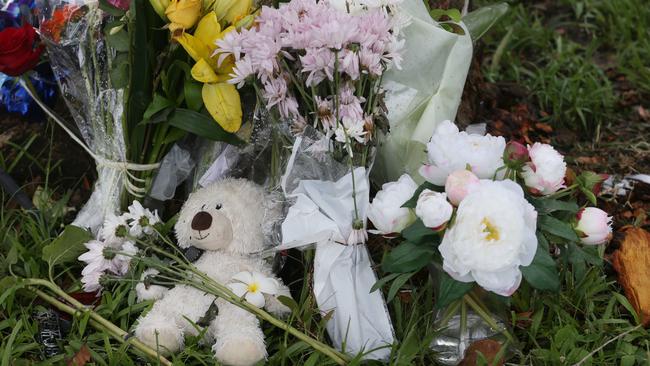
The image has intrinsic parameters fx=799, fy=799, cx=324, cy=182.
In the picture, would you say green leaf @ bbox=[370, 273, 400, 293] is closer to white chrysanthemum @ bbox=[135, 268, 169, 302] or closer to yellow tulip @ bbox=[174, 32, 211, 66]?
white chrysanthemum @ bbox=[135, 268, 169, 302]

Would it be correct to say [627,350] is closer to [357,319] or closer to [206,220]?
[357,319]

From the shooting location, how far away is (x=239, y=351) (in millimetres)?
1588

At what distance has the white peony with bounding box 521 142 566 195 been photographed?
5.13 feet

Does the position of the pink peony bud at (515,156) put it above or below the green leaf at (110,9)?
below

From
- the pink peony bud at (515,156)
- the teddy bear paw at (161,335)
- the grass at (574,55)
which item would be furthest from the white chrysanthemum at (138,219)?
the grass at (574,55)

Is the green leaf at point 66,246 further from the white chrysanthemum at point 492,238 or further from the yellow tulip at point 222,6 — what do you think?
the white chrysanthemum at point 492,238

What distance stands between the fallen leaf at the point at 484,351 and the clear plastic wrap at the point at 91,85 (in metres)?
0.94

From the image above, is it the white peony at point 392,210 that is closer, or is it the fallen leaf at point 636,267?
the white peony at point 392,210

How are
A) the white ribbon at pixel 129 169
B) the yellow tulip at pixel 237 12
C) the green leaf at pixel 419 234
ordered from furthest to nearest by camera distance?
the white ribbon at pixel 129 169
the yellow tulip at pixel 237 12
the green leaf at pixel 419 234

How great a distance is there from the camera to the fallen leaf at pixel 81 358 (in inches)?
64.2

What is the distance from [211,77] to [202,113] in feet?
0.50

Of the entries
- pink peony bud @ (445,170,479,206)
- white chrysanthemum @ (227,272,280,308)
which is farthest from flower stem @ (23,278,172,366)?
pink peony bud @ (445,170,479,206)

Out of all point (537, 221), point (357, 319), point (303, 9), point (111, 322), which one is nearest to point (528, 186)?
point (537, 221)

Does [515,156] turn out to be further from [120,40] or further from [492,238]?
[120,40]
